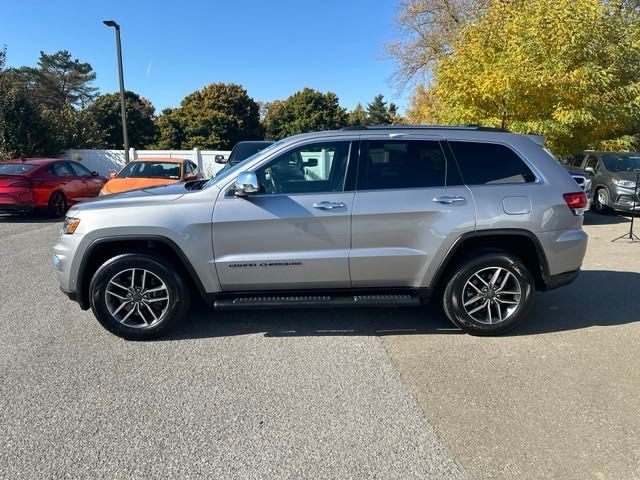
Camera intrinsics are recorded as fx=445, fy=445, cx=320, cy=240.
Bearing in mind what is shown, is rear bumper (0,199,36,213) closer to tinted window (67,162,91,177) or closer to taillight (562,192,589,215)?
tinted window (67,162,91,177)

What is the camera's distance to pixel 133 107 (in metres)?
48.9

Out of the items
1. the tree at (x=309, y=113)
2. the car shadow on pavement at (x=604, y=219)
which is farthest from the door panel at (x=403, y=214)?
the tree at (x=309, y=113)

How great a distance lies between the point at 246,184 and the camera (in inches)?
148

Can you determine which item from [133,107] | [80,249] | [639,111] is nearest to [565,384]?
[80,249]

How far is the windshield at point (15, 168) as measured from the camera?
1019 cm

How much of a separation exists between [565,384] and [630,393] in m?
0.42

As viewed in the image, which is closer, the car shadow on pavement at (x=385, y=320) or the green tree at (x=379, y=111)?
the car shadow on pavement at (x=385, y=320)

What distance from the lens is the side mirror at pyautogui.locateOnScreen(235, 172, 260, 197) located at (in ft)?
Result: 12.3

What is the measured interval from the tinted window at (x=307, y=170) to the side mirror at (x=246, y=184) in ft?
0.60

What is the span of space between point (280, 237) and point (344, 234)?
1.85 ft

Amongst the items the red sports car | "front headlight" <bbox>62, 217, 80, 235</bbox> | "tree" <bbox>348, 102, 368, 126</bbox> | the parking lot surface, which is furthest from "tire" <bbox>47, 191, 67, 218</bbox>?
Answer: "tree" <bbox>348, 102, 368, 126</bbox>

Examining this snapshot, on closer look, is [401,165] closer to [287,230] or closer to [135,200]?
[287,230]

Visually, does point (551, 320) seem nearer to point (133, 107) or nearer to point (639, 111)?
point (639, 111)

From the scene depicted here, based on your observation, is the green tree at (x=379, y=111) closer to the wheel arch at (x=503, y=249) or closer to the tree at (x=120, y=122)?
the tree at (x=120, y=122)
